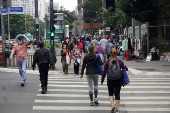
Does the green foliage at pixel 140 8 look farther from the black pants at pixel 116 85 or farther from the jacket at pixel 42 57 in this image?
the black pants at pixel 116 85

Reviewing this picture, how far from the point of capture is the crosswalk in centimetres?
795

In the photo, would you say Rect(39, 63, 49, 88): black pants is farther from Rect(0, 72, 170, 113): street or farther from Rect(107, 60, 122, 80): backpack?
Rect(107, 60, 122, 80): backpack

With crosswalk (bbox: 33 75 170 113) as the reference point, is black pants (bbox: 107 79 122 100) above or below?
above

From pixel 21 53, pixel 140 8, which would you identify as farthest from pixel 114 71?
pixel 140 8

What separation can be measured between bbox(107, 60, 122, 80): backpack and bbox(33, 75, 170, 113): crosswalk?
1.03 m

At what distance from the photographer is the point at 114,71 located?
721 centimetres

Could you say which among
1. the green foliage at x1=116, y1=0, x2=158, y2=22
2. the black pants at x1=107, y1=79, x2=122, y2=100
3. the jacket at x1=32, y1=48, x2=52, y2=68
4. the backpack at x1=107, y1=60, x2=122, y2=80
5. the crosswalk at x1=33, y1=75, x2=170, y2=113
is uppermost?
the green foliage at x1=116, y1=0, x2=158, y2=22

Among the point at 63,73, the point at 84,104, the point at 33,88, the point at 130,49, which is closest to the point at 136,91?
the point at 84,104

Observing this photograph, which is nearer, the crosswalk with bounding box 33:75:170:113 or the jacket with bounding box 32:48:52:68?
the crosswalk with bounding box 33:75:170:113

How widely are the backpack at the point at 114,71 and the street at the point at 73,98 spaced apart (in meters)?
1.03

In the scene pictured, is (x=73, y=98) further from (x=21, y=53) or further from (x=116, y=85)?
(x=21, y=53)

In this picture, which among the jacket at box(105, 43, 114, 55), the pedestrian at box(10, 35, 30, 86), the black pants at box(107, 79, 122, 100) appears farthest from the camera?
the jacket at box(105, 43, 114, 55)

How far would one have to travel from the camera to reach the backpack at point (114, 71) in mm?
7207

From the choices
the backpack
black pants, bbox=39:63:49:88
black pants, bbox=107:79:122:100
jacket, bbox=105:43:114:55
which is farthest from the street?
jacket, bbox=105:43:114:55
